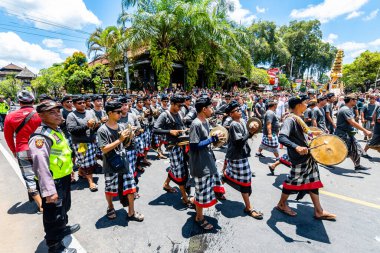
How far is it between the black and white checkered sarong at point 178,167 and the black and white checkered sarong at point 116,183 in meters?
Answer: 0.79

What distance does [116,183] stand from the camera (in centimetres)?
319

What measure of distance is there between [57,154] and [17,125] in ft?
4.75

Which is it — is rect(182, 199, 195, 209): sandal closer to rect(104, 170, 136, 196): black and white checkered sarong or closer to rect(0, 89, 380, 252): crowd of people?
rect(0, 89, 380, 252): crowd of people

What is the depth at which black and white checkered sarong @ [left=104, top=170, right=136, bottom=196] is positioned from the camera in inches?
123

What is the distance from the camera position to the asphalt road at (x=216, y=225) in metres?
2.72

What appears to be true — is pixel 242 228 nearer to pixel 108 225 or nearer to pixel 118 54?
pixel 108 225

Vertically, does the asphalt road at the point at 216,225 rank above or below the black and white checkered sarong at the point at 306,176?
below

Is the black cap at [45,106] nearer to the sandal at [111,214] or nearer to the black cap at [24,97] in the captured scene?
the black cap at [24,97]

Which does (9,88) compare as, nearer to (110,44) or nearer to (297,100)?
(110,44)

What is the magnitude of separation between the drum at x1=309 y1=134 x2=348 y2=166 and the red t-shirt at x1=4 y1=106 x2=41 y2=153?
4.32 metres

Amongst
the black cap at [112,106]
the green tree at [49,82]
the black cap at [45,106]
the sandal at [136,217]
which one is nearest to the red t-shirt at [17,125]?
the black cap at [45,106]

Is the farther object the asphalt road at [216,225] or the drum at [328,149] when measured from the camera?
the drum at [328,149]

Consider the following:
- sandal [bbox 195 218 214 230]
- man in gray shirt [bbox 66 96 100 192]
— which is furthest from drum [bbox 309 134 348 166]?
man in gray shirt [bbox 66 96 100 192]

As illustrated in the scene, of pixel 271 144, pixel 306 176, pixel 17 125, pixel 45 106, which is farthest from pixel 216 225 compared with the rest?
pixel 17 125
